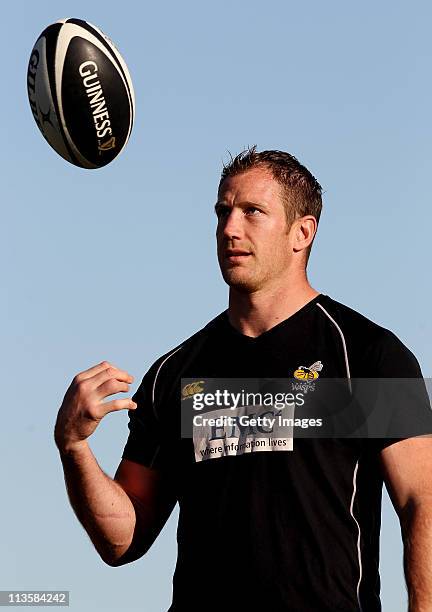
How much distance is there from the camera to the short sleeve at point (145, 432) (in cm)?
777

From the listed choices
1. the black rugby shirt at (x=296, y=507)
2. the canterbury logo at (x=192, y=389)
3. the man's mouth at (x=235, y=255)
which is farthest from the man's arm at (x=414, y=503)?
the man's mouth at (x=235, y=255)

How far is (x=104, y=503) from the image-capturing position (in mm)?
7406

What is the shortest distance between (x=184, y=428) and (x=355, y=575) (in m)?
1.55

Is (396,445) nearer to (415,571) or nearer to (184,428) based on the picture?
(415,571)

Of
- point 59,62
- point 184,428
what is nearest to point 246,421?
point 184,428

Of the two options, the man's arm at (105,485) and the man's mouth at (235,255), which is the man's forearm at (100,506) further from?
the man's mouth at (235,255)

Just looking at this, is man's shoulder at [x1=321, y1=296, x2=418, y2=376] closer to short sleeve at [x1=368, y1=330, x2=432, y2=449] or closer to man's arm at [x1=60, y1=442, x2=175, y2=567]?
short sleeve at [x1=368, y1=330, x2=432, y2=449]

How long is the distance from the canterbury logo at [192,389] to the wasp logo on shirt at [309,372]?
0.72 m

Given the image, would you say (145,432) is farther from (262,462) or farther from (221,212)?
(221,212)

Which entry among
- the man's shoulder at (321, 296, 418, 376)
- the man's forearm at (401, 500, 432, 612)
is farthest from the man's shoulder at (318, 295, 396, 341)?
the man's forearm at (401, 500, 432, 612)

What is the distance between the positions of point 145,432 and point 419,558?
7.38 feet

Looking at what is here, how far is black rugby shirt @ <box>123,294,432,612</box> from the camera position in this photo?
677 centimetres

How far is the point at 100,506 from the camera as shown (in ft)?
24.3

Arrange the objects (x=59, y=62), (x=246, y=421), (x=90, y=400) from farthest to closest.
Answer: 1. (x=59, y=62)
2. (x=246, y=421)
3. (x=90, y=400)
